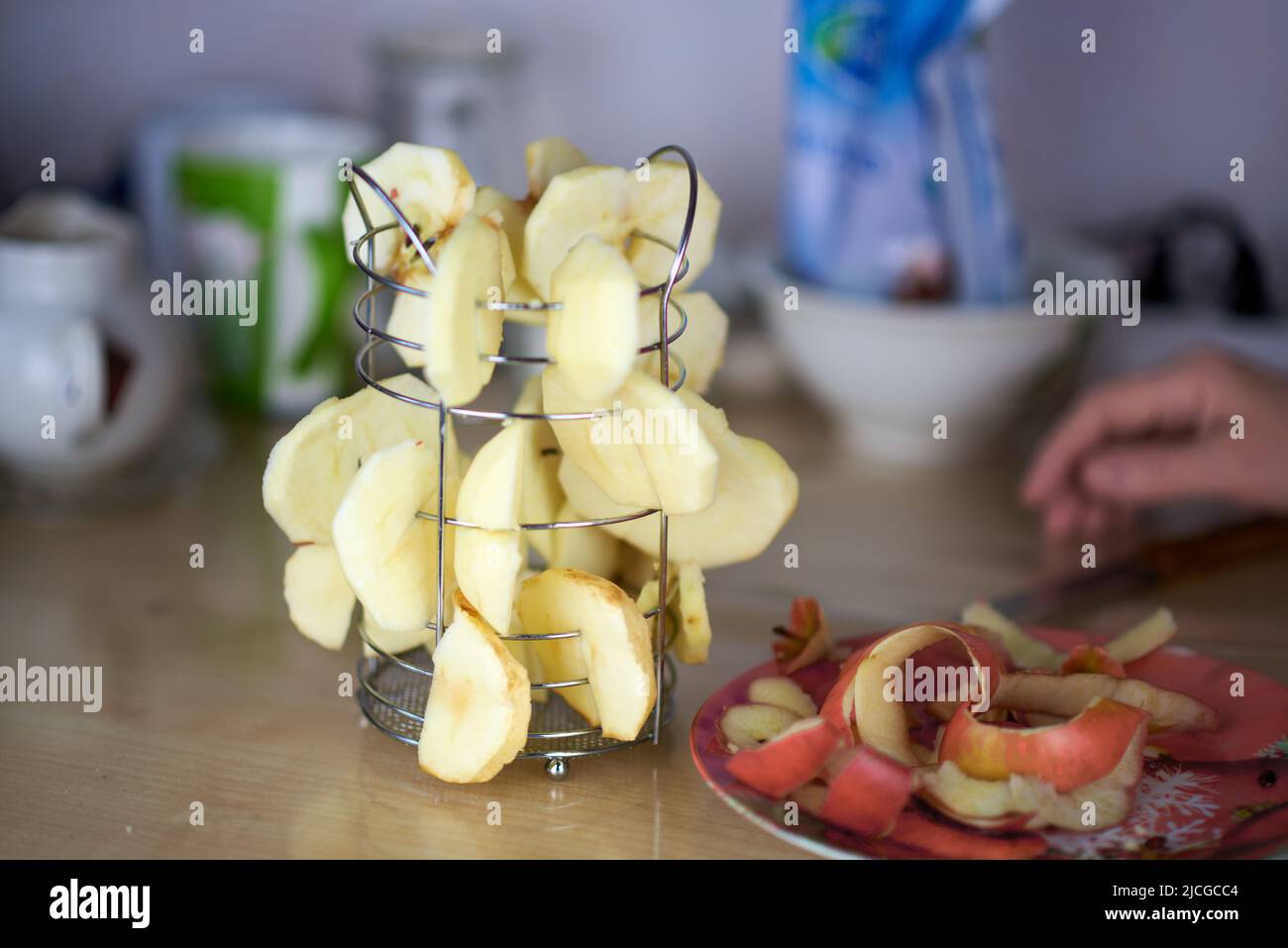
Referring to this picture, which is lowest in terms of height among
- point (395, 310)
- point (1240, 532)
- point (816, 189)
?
point (1240, 532)

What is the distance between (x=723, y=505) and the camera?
566 mm

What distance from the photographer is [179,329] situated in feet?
3.12

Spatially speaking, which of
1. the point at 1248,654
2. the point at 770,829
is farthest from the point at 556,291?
the point at 1248,654

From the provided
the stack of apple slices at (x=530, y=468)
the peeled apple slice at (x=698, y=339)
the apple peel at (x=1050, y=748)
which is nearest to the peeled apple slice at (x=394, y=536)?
the stack of apple slices at (x=530, y=468)

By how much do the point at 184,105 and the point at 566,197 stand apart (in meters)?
0.77

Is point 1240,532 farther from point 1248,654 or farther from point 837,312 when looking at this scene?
point 837,312

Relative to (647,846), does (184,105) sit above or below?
above

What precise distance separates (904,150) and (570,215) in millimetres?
456

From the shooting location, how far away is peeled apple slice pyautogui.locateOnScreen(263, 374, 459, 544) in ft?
1.83

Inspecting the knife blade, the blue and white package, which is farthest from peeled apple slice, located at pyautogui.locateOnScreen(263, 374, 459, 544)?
the blue and white package

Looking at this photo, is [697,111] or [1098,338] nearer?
[1098,338]

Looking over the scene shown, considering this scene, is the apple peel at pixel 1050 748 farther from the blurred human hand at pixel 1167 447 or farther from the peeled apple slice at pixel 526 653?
the blurred human hand at pixel 1167 447

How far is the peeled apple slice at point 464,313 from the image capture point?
0.48 m

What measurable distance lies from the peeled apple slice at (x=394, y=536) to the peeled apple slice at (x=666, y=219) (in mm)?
116
